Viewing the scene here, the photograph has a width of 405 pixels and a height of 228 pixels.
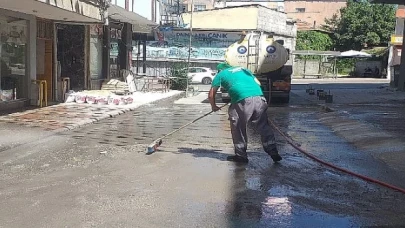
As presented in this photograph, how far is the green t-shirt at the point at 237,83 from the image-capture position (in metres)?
8.41

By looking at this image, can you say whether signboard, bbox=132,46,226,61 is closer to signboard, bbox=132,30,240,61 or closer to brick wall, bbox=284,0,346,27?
signboard, bbox=132,30,240,61

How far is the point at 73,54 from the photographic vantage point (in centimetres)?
2144

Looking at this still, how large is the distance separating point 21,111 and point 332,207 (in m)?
11.7

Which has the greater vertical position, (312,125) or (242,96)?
(242,96)

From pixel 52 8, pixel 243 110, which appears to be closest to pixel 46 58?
pixel 52 8

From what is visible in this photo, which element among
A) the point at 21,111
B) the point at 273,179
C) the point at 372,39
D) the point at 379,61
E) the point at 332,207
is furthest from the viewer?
the point at 372,39

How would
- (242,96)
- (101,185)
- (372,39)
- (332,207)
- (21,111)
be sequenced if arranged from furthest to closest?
(372,39) → (21,111) → (242,96) → (101,185) → (332,207)

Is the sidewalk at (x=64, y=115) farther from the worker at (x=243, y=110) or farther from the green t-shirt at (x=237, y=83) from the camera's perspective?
the worker at (x=243, y=110)

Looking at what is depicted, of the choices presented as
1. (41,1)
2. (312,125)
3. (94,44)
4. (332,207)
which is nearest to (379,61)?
(94,44)

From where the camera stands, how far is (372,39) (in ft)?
187

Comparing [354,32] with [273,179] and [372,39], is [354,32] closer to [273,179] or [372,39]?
[372,39]

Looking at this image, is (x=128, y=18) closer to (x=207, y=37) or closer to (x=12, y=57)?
(x=12, y=57)

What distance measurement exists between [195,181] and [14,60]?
10951mm

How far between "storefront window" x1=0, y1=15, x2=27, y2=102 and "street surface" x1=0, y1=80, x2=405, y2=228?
→ 4.43m
